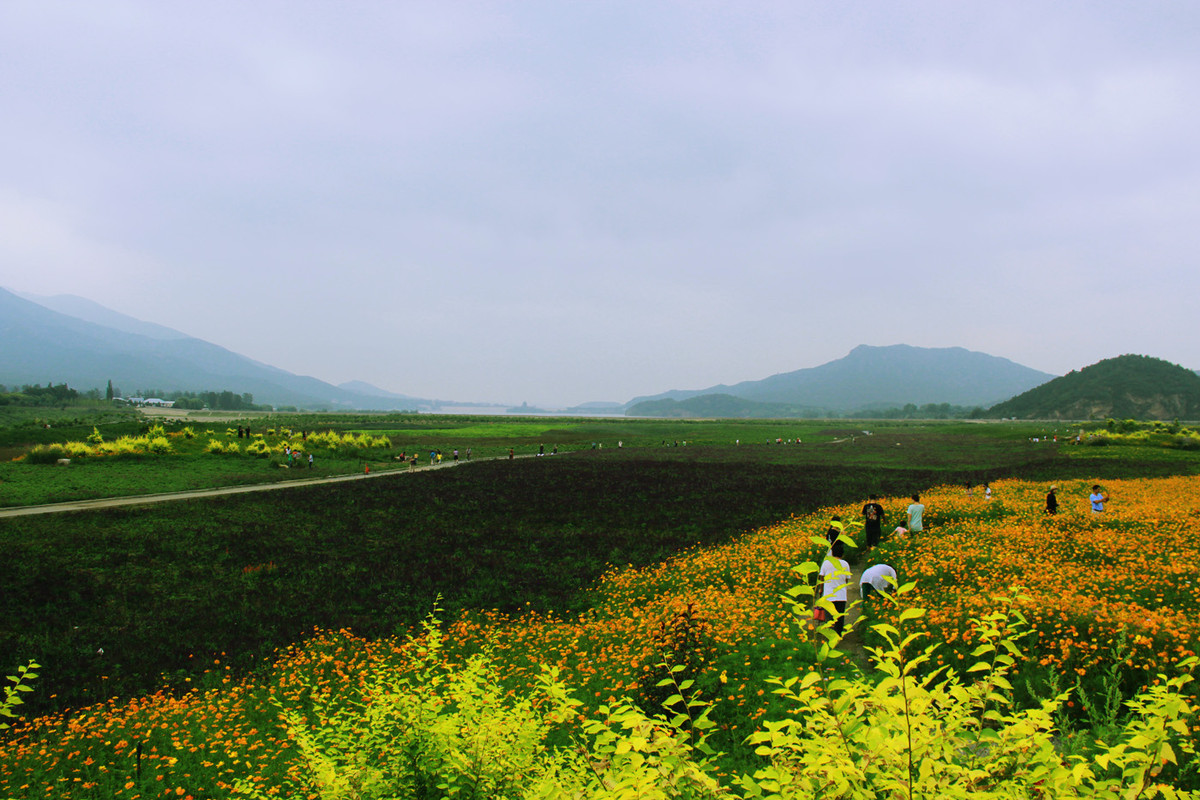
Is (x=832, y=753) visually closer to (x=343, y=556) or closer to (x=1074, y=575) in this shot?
(x=1074, y=575)

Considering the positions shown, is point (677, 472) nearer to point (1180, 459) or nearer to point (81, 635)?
point (81, 635)

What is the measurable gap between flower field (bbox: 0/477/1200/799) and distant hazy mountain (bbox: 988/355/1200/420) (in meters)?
205

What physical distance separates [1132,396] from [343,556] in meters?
242

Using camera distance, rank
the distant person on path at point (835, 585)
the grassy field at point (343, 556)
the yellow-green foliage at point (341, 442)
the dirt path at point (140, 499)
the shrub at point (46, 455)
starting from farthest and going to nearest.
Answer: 1. the yellow-green foliage at point (341, 442)
2. the shrub at point (46, 455)
3. the dirt path at point (140, 499)
4. the grassy field at point (343, 556)
5. the distant person on path at point (835, 585)

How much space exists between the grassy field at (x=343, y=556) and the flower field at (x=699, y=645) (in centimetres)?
29

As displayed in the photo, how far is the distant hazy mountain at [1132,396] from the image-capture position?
575 feet

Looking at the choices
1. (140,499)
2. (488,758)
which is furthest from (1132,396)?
(140,499)

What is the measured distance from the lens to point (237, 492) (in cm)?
3100

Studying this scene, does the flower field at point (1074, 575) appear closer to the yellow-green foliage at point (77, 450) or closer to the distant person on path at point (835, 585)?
the distant person on path at point (835, 585)

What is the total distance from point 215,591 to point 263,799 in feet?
42.7

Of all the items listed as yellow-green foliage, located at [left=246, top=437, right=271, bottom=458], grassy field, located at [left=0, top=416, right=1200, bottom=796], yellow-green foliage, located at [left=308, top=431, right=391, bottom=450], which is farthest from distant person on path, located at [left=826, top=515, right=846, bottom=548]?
yellow-green foliage, located at [left=308, top=431, right=391, bottom=450]

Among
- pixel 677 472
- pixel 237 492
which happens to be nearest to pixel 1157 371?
pixel 677 472

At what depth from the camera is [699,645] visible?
1052cm

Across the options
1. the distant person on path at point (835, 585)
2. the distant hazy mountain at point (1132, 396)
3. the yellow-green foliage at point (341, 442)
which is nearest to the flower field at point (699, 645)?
the distant person on path at point (835, 585)
